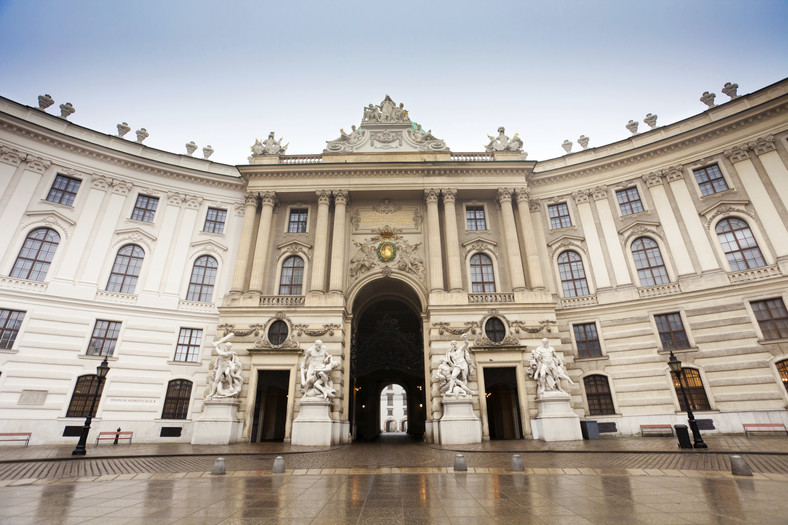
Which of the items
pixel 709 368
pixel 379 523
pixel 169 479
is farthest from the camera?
pixel 709 368

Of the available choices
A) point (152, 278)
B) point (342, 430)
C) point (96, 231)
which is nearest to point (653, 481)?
point (342, 430)

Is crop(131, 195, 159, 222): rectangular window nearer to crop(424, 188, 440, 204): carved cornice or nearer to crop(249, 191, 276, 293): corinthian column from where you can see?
crop(249, 191, 276, 293): corinthian column

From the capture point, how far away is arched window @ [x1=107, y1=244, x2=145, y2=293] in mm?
22402

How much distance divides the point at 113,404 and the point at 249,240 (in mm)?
11934

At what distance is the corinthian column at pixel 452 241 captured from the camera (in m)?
22.2

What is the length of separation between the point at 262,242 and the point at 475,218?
1509 centimetres

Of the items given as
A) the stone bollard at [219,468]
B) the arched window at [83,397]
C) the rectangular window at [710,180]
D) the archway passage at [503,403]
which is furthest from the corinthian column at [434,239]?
the arched window at [83,397]

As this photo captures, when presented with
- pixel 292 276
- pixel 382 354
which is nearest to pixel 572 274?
pixel 382 354

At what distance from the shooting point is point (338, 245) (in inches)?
926

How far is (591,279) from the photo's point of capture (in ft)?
77.6

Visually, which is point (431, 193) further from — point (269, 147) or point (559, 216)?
point (269, 147)

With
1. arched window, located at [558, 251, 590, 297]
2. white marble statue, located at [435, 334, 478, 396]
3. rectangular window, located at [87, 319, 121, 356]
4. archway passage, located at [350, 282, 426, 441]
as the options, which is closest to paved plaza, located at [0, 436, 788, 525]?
white marble statue, located at [435, 334, 478, 396]

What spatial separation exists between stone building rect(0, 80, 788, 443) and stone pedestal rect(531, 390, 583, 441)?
88 cm

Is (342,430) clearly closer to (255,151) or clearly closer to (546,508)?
Result: (546,508)
